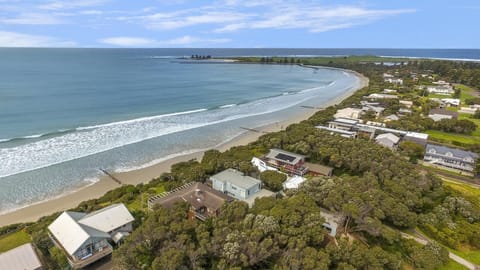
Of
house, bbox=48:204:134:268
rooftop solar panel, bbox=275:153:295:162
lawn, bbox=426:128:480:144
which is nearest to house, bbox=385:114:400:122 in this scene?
lawn, bbox=426:128:480:144

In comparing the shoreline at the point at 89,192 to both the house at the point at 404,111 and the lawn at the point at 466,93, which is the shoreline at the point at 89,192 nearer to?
the house at the point at 404,111

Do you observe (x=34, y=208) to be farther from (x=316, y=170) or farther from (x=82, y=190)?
(x=316, y=170)

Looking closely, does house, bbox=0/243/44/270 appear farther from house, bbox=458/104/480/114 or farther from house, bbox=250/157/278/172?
house, bbox=458/104/480/114

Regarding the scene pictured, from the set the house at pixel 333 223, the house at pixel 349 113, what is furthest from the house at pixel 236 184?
the house at pixel 349 113

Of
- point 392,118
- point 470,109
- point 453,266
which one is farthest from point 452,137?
point 453,266

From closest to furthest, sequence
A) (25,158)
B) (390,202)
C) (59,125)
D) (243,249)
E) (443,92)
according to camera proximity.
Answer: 1. (243,249)
2. (390,202)
3. (25,158)
4. (59,125)
5. (443,92)

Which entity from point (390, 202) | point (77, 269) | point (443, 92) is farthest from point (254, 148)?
point (443, 92)
